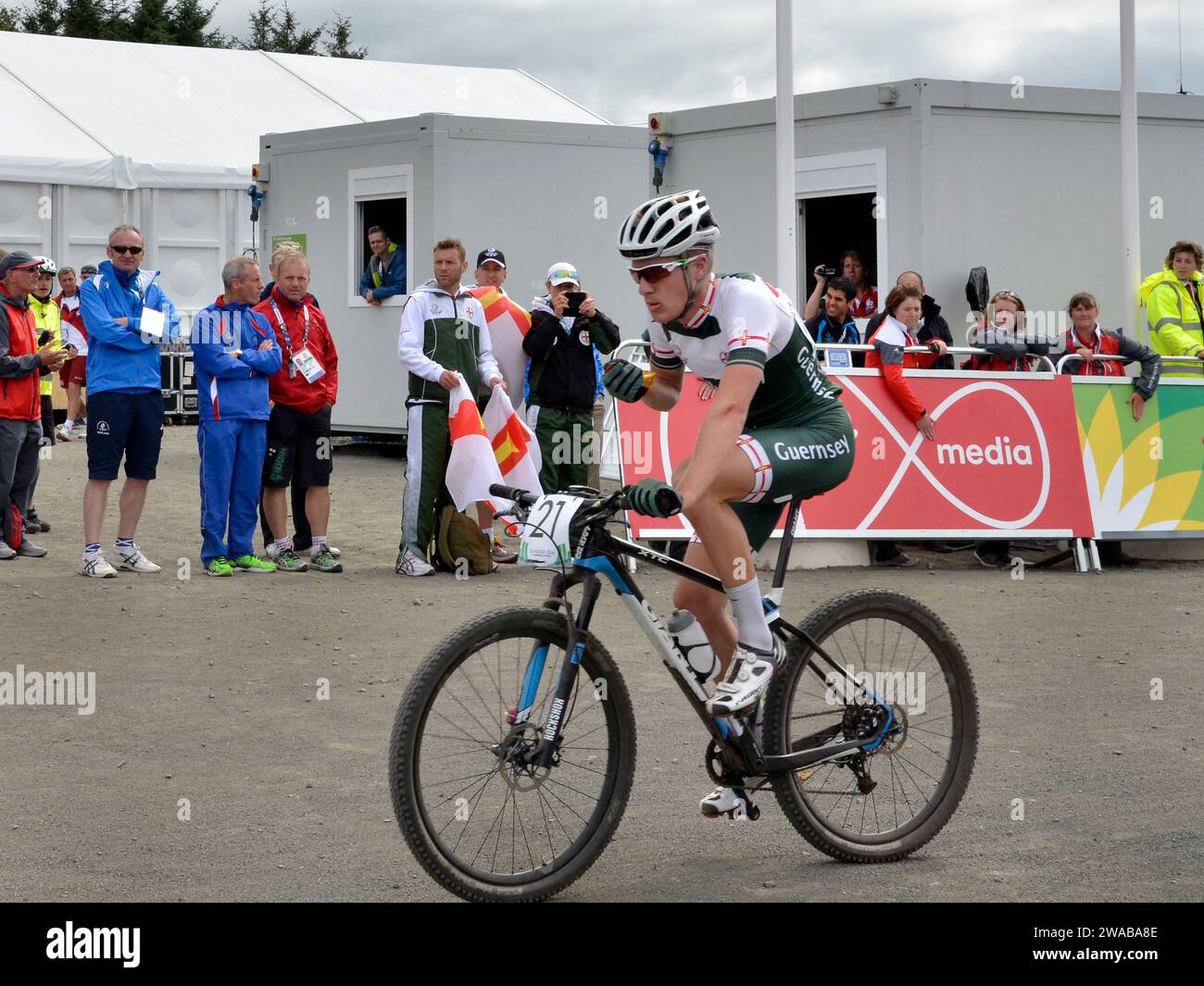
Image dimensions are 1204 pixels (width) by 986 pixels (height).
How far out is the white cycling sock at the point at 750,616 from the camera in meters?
5.11

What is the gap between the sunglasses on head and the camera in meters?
5.14

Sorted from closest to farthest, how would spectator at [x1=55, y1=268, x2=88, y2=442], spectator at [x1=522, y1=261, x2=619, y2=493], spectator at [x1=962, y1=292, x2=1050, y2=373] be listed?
spectator at [x1=522, y1=261, x2=619, y2=493] < spectator at [x1=962, y1=292, x2=1050, y2=373] < spectator at [x1=55, y1=268, x2=88, y2=442]

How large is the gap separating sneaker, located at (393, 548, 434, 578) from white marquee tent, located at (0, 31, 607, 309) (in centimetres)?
1396

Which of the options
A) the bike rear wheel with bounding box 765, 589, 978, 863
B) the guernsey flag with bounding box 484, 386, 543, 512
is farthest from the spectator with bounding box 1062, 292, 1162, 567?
the bike rear wheel with bounding box 765, 589, 978, 863

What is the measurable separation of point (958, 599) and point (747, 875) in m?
6.17

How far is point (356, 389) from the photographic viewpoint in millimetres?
19266

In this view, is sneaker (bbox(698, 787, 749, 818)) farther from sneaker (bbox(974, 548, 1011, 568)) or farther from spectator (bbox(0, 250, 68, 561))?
sneaker (bbox(974, 548, 1011, 568))

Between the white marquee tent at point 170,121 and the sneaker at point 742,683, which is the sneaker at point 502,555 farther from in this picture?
the white marquee tent at point 170,121

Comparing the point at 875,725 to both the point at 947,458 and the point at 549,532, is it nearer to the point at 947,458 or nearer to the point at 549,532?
the point at 549,532

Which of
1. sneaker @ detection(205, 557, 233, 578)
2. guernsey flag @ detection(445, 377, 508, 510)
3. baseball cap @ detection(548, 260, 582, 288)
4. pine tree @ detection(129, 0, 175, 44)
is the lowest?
sneaker @ detection(205, 557, 233, 578)

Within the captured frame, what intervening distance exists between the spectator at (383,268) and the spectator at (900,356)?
6994 millimetres

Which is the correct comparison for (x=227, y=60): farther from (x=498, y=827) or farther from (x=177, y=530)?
(x=498, y=827)

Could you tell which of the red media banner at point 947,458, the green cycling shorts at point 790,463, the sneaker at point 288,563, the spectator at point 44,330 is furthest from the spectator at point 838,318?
the green cycling shorts at point 790,463
